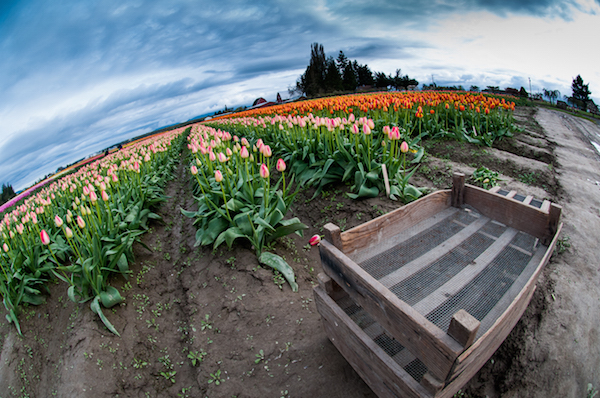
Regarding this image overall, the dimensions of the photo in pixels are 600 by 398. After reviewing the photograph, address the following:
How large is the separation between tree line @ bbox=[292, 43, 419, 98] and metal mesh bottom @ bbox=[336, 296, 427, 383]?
42566mm

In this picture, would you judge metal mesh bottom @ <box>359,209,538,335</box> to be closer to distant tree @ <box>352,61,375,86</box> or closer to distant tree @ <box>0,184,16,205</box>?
distant tree @ <box>0,184,16,205</box>

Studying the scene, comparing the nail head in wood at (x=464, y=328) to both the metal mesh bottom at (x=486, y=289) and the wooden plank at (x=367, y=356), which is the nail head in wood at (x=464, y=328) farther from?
the metal mesh bottom at (x=486, y=289)

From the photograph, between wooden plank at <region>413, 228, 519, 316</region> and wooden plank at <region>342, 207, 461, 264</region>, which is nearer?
wooden plank at <region>413, 228, 519, 316</region>

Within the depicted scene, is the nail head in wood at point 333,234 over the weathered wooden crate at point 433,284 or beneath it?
over

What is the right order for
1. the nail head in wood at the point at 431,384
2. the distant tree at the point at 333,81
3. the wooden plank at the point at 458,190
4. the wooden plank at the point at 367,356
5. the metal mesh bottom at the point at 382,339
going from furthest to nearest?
the distant tree at the point at 333,81 → the wooden plank at the point at 458,190 → the metal mesh bottom at the point at 382,339 → the wooden plank at the point at 367,356 → the nail head in wood at the point at 431,384

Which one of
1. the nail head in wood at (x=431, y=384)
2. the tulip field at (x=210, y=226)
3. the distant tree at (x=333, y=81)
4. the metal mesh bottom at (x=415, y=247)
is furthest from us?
the distant tree at (x=333, y=81)

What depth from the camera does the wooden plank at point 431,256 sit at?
1.86 metres

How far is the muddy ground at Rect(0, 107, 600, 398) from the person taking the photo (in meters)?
1.89

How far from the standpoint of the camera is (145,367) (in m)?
2.33

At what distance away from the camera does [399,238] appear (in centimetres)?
223

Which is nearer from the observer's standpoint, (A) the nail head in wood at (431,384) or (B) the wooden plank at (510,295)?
(A) the nail head in wood at (431,384)

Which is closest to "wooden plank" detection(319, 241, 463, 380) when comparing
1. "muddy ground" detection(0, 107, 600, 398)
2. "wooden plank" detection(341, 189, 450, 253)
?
"wooden plank" detection(341, 189, 450, 253)

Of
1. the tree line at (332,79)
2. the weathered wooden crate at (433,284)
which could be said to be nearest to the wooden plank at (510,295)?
the weathered wooden crate at (433,284)

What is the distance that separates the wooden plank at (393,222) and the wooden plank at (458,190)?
60mm
